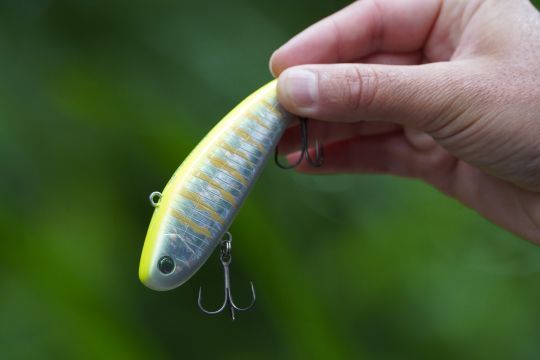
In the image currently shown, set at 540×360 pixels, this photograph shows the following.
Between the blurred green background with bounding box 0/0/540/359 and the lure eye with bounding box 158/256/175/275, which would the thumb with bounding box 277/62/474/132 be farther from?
the blurred green background with bounding box 0/0/540/359

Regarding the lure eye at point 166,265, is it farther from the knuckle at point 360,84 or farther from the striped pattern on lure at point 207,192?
the knuckle at point 360,84

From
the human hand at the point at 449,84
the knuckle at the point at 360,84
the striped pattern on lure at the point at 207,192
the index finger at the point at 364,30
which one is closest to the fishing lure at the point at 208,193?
the striped pattern on lure at the point at 207,192

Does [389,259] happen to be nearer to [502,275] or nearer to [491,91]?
[502,275]

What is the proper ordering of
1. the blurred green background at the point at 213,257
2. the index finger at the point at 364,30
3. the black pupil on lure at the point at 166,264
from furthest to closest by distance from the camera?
the blurred green background at the point at 213,257, the index finger at the point at 364,30, the black pupil on lure at the point at 166,264

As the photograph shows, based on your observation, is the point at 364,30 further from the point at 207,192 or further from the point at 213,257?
the point at 213,257

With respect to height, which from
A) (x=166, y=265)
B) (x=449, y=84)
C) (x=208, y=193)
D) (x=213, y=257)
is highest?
(x=449, y=84)

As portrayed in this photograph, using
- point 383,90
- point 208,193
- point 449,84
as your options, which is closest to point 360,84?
point 383,90

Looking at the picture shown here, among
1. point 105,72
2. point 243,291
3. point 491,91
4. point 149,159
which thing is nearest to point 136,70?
point 105,72
